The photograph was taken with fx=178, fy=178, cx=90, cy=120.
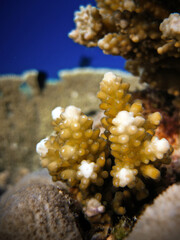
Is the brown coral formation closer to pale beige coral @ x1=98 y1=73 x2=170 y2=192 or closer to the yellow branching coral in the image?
pale beige coral @ x1=98 y1=73 x2=170 y2=192

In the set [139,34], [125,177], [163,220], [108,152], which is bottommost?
[163,220]

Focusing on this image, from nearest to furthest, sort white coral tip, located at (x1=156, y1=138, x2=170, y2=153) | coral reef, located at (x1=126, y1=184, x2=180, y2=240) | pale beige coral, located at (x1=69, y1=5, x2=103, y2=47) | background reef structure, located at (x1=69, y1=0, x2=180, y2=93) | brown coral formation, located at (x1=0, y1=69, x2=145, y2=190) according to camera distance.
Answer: coral reef, located at (x1=126, y1=184, x2=180, y2=240), white coral tip, located at (x1=156, y1=138, x2=170, y2=153), background reef structure, located at (x1=69, y1=0, x2=180, y2=93), pale beige coral, located at (x1=69, y1=5, x2=103, y2=47), brown coral formation, located at (x1=0, y1=69, x2=145, y2=190)

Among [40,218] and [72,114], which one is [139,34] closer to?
[72,114]

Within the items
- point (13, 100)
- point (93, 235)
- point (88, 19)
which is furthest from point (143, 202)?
point (13, 100)

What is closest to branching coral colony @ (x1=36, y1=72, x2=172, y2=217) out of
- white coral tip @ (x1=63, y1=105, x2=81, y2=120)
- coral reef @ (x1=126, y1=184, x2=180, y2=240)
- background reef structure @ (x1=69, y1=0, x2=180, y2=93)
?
white coral tip @ (x1=63, y1=105, x2=81, y2=120)

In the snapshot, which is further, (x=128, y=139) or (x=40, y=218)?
(x=40, y=218)

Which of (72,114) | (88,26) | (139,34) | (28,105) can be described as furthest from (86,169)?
(28,105)

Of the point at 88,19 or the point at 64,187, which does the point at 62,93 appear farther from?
the point at 64,187
